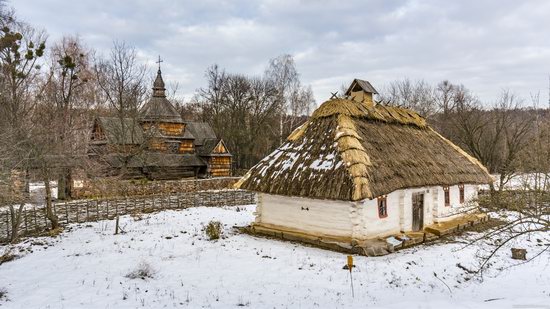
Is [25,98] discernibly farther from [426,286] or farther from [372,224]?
[426,286]

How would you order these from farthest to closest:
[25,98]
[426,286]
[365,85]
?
[25,98] → [365,85] → [426,286]

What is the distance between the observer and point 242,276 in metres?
11.4

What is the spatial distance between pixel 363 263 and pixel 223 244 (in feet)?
17.9

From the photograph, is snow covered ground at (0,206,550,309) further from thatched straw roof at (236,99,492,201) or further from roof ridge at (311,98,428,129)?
roof ridge at (311,98,428,129)

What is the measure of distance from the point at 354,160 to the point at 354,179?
977 millimetres

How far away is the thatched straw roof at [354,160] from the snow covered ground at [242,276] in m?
2.41

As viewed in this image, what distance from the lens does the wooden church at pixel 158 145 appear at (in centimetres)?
3209

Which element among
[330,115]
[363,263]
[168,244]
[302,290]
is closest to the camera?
[302,290]

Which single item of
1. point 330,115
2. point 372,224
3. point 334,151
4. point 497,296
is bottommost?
point 497,296

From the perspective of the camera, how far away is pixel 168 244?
1476 centimetres

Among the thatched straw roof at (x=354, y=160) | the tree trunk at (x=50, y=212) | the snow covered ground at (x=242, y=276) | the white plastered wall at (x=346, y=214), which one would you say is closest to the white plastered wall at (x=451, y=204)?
the white plastered wall at (x=346, y=214)

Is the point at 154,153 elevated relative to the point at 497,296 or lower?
elevated

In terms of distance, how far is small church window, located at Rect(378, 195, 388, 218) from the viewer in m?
15.3

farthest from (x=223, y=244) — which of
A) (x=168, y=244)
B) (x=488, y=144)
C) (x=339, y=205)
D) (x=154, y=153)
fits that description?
(x=488, y=144)
